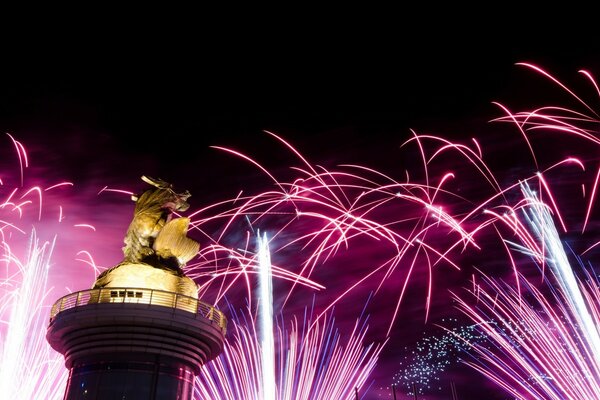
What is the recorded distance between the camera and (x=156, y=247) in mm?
29922

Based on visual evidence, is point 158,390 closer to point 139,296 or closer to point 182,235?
point 139,296

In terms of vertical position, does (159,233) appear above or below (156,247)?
above

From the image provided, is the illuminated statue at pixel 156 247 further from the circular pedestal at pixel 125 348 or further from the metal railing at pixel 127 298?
the circular pedestal at pixel 125 348

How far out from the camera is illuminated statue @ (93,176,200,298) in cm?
2828

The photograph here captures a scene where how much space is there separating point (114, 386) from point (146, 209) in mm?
8904

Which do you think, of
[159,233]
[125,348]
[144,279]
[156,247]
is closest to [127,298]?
[144,279]

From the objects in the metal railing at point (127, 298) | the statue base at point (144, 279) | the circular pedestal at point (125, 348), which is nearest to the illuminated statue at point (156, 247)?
the statue base at point (144, 279)

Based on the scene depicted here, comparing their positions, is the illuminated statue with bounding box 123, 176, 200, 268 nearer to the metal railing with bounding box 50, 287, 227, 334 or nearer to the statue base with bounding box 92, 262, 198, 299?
the statue base with bounding box 92, 262, 198, 299

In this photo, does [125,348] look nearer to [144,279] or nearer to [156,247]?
[144,279]

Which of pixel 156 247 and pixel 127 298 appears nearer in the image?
pixel 127 298

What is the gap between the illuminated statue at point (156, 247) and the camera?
92.8 feet

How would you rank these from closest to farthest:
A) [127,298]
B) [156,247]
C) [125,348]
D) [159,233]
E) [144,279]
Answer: [125,348]
[127,298]
[144,279]
[156,247]
[159,233]

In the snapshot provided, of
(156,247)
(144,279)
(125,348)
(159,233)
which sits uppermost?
(159,233)

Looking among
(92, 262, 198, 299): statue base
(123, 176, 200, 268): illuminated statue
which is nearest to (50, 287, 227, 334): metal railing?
(92, 262, 198, 299): statue base
